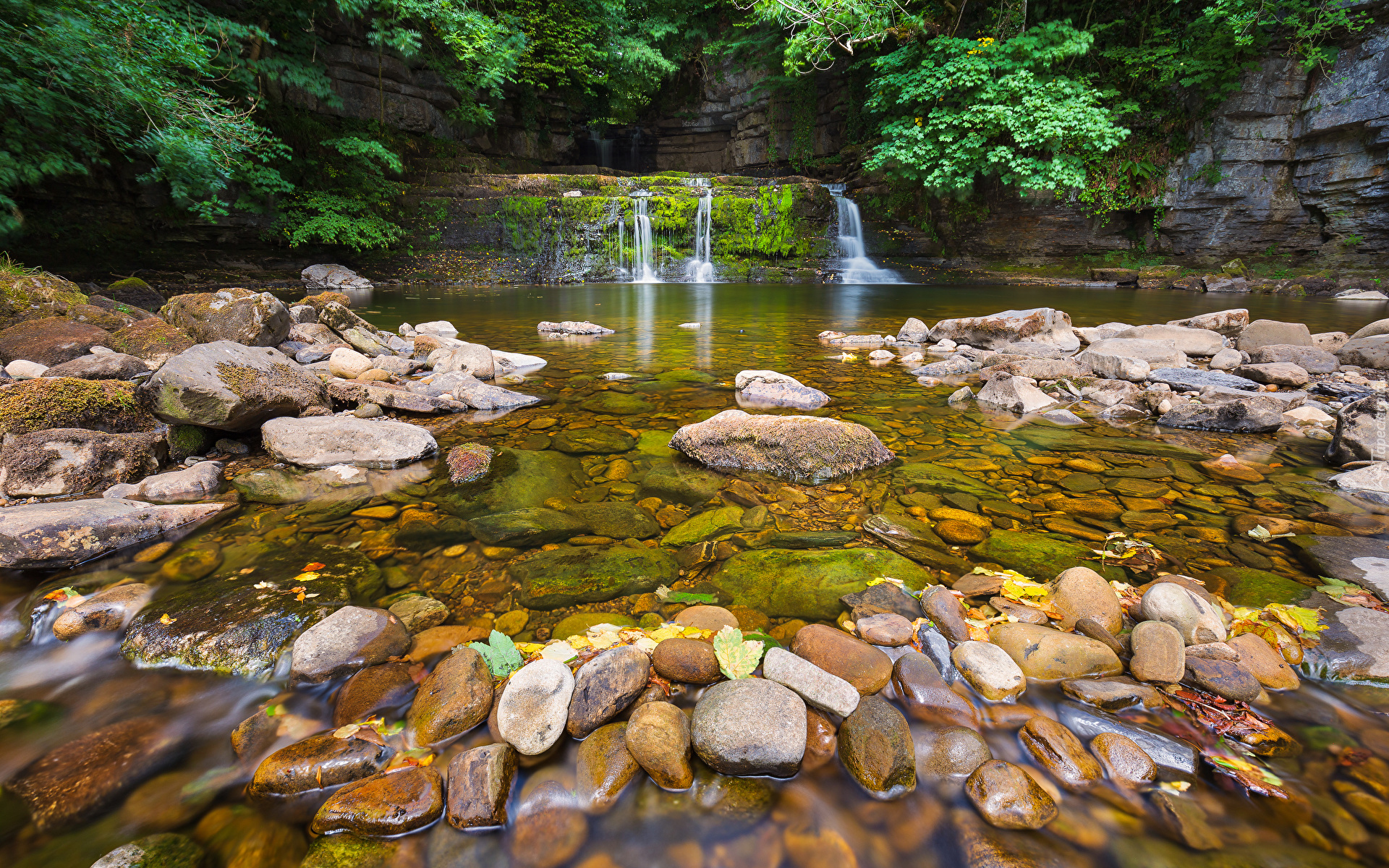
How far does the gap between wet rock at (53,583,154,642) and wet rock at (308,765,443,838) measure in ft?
3.97

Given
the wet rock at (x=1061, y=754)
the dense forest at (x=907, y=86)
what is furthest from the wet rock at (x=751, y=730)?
the dense forest at (x=907, y=86)

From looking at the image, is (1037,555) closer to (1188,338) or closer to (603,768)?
(603,768)

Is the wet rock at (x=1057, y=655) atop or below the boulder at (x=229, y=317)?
below

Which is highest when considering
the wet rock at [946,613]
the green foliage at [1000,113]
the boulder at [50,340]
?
the green foliage at [1000,113]

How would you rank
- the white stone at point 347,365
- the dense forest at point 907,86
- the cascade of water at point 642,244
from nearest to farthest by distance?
the white stone at point 347,365 < the dense forest at point 907,86 < the cascade of water at point 642,244

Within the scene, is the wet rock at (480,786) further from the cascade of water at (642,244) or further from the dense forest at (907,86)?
the cascade of water at (642,244)

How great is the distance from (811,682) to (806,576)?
614 millimetres

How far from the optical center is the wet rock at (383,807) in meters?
1.20

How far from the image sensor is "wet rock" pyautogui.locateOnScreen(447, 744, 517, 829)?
4.01 ft

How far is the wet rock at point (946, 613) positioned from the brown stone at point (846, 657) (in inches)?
9.8

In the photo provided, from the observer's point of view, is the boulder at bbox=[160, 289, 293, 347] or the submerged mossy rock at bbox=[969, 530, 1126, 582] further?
the boulder at bbox=[160, 289, 293, 347]

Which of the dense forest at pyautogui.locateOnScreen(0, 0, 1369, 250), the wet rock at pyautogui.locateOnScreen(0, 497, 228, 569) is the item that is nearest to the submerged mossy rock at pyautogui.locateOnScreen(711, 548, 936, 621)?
the wet rock at pyautogui.locateOnScreen(0, 497, 228, 569)

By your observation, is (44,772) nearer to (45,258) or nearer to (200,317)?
(200,317)

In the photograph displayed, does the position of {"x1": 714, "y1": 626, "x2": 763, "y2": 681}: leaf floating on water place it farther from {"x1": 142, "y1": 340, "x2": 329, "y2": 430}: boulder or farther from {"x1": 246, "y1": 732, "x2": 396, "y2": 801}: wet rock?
{"x1": 142, "y1": 340, "x2": 329, "y2": 430}: boulder
